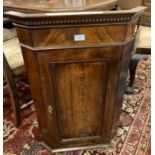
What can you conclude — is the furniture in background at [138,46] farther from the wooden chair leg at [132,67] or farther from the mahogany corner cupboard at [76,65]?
the mahogany corner cupboard at [76,65]

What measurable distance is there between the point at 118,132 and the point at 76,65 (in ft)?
2.55

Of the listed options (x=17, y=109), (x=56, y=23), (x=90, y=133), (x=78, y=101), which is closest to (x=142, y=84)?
(x=90, y=133)

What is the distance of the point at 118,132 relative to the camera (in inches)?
58.4

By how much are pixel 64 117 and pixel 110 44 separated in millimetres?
529

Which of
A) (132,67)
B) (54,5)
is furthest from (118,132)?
(54,5)

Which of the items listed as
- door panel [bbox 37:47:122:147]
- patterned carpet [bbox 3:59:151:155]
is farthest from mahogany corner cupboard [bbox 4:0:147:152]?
patterned carpet [bbox 3:59:151:155]

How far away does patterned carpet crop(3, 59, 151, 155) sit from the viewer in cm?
135

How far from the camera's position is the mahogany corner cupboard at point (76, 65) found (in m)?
0.84

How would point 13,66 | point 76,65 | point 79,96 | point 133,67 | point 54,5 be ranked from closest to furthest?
point 76,65 → point 79,96 → point 54,5 → point 13,66 → point 133,67

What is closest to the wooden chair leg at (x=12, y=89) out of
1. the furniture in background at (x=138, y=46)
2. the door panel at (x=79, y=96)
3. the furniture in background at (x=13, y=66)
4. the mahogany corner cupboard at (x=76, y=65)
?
the furniture in background at (x=13, y=66)

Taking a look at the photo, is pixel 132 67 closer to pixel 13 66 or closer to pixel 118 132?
pixel 118 132

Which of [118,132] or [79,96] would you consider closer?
[79,96]

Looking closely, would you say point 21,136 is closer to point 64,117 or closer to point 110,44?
point 64,117

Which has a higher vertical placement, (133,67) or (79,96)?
(79,96)
